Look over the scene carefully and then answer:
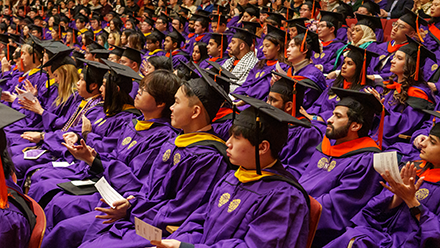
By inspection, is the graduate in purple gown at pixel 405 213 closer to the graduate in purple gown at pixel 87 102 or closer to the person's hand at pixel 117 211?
the person's hand at pixel 117 211

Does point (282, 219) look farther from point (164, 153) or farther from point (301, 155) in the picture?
point (301, 155)

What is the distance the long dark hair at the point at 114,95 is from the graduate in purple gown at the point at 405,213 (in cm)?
228

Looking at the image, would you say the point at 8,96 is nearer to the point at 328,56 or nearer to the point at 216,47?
the point at 216,47

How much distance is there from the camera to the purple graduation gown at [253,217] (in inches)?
69.4

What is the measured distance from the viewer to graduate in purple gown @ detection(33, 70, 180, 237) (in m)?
2.84

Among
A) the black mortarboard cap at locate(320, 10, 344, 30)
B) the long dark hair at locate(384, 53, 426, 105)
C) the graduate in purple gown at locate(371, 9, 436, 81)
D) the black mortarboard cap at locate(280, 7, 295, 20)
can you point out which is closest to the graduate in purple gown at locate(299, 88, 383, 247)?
the long dark hair at locate(384, 53, 426, 105)

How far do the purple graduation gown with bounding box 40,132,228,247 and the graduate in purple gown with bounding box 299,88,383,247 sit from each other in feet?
2.40

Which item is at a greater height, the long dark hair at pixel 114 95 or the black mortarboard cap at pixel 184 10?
the long dark hair at pixel 114 95

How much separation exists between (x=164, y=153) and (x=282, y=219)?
113cm

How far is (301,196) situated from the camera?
6.04ft

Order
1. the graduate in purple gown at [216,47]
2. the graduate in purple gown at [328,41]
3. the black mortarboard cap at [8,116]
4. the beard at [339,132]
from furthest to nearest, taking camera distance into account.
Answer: the graduate in purple gown at [216,47] → the graduate in purple gown at [328,41] → the beard at [339,132] → the black mortarboard cap at [8,116]

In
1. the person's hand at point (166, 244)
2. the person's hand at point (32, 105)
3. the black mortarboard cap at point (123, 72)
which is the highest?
the black mortarboard cap at point (123, 72)

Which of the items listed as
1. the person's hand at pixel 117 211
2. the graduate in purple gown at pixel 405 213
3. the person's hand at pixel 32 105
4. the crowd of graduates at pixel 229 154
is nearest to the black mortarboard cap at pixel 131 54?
the crowd of graduates at pixel 229 154

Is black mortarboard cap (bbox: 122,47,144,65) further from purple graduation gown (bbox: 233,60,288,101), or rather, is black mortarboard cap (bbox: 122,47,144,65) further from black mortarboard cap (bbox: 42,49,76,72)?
purple graduation gown (bbox: 233,60,288,101)
